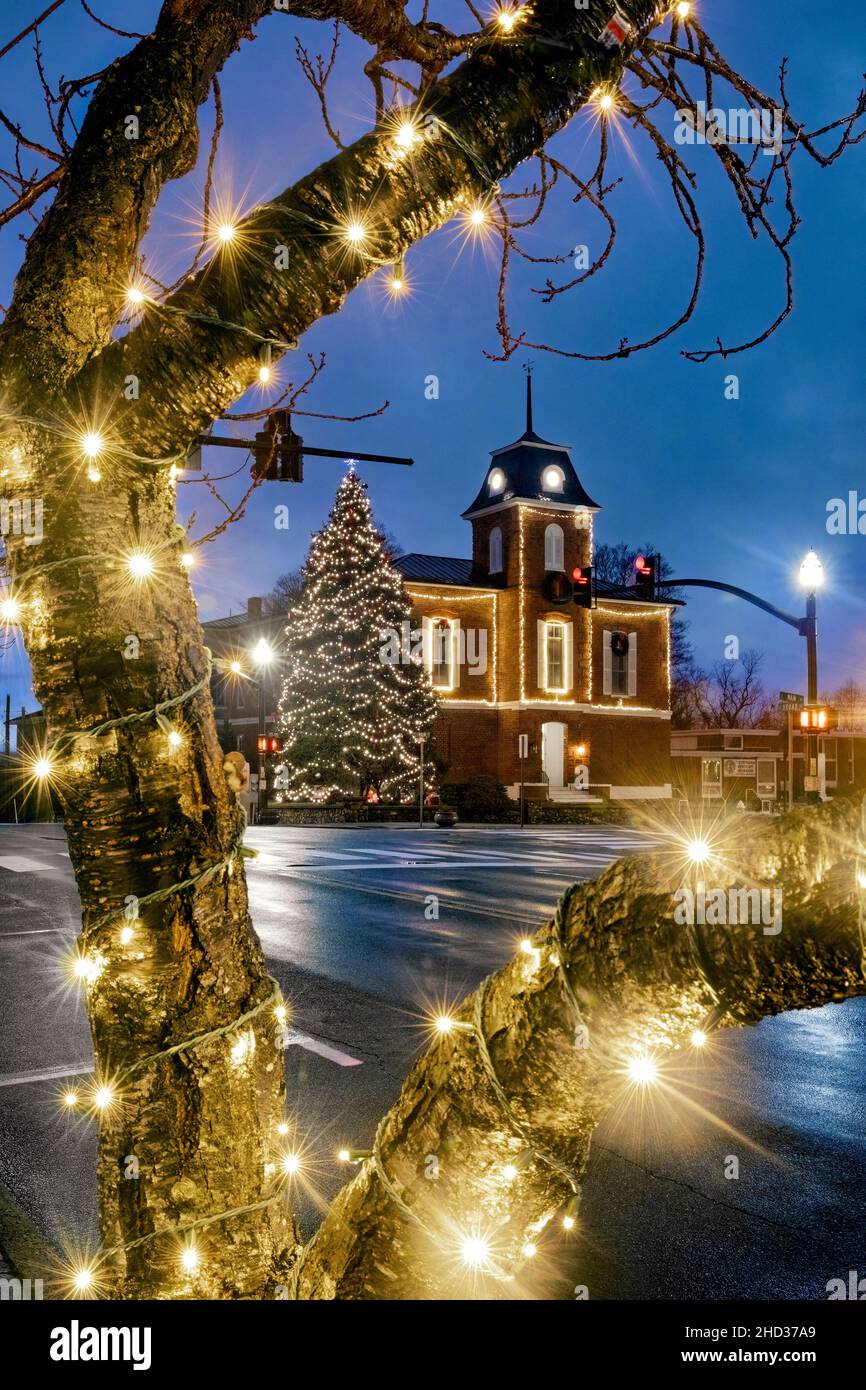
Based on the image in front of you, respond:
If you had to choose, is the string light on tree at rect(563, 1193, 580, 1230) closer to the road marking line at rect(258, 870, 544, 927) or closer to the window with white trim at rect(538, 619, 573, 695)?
the road marking line at rect(258, 870, 544, 927)

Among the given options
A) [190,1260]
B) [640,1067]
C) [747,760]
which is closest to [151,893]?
[190,1260]

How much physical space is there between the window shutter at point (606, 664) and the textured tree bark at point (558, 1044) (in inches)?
1697

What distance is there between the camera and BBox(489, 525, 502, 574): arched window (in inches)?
1678

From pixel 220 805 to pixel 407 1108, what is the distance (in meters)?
0.75

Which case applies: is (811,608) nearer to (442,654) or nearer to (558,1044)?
(558,1044)

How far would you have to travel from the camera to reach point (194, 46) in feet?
7.37

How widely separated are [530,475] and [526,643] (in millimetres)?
7558

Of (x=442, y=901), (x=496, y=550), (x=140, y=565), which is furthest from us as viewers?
(x=496, y=550)

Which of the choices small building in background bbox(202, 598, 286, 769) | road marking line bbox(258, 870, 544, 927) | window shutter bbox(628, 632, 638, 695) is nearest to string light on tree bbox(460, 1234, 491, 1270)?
road marking line bbox(258, 870, 544, 927)

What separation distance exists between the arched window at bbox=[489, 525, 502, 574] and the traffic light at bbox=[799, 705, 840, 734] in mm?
23978

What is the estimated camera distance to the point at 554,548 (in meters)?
42.4

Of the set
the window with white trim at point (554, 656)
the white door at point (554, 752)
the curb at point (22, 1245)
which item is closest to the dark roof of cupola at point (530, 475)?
the window with white trim at point (554, 656)

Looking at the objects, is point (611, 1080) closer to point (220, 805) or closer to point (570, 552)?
point (220, 805)
